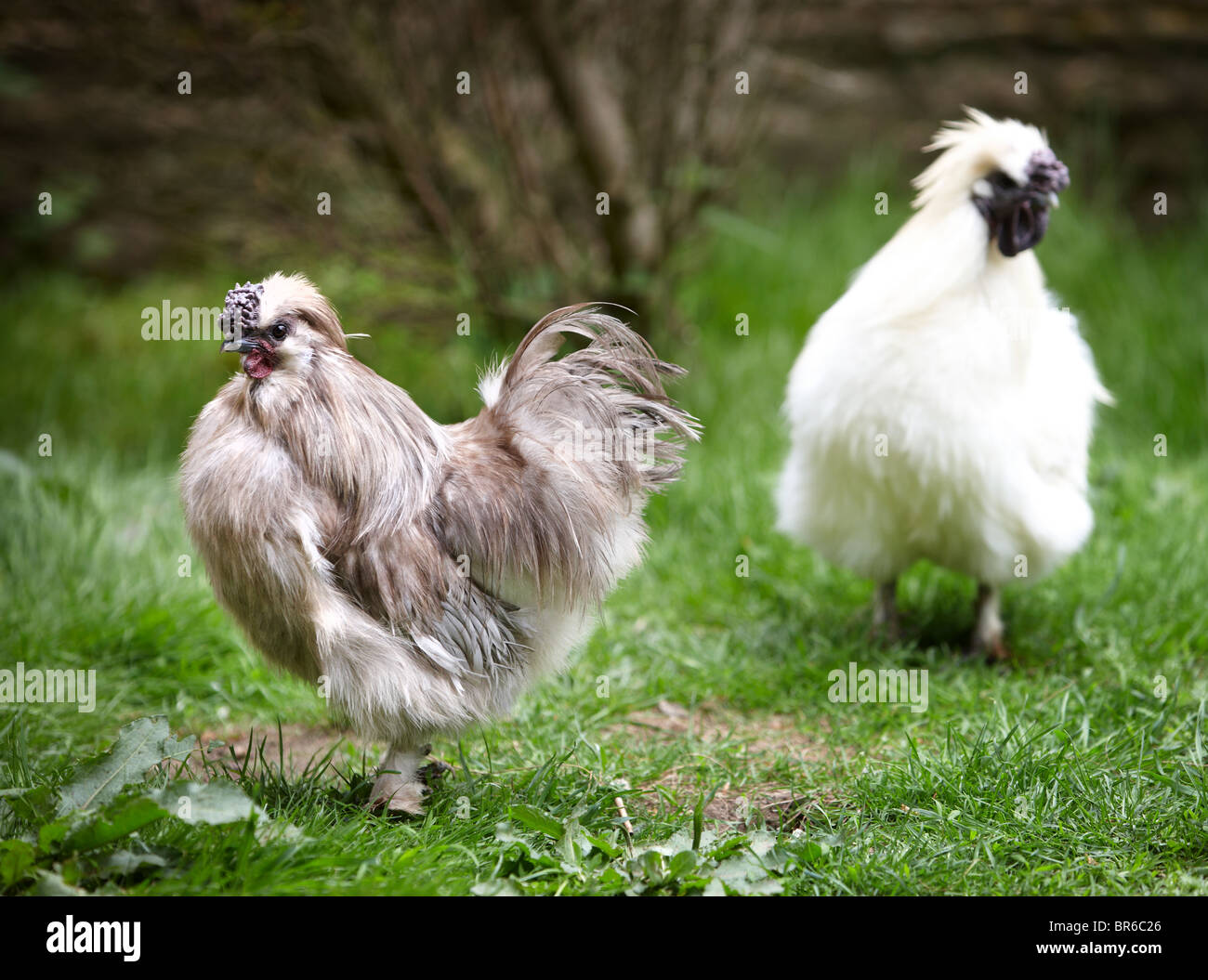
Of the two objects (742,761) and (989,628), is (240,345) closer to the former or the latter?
(742,761)

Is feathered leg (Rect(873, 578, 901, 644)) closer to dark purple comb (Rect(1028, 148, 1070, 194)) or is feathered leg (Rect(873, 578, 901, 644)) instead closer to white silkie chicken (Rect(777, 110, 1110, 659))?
white silkie chicken (Rect(777, 110, 1110, 659))

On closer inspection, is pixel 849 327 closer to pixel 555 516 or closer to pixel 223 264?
pixel 555 516

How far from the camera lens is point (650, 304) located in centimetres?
720

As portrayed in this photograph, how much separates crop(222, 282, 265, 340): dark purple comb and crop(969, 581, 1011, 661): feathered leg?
3126mm

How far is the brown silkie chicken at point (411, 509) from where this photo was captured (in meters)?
3.13

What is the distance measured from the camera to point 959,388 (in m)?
4.26

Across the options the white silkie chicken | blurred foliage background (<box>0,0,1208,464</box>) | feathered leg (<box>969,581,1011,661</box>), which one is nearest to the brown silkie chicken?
the white silkie chicken

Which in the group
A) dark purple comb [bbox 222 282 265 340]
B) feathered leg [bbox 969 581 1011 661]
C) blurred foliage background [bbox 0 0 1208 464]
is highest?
blurred foliage background [bbox 0 0 1208 464]

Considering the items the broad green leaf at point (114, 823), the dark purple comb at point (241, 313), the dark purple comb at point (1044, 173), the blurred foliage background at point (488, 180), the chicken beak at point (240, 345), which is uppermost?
the blurred foliage background at point (488, 180)

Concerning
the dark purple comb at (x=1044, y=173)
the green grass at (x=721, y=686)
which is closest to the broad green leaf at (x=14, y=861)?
the green grass at (x=721, y=686)

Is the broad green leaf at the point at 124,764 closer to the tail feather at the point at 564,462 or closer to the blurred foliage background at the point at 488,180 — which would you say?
the tail feather at the point at 564,462

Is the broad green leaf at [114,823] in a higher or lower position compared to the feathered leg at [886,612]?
lower

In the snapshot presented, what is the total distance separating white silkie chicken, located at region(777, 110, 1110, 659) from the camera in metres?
4.27

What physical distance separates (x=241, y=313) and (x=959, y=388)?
99.3 inches
